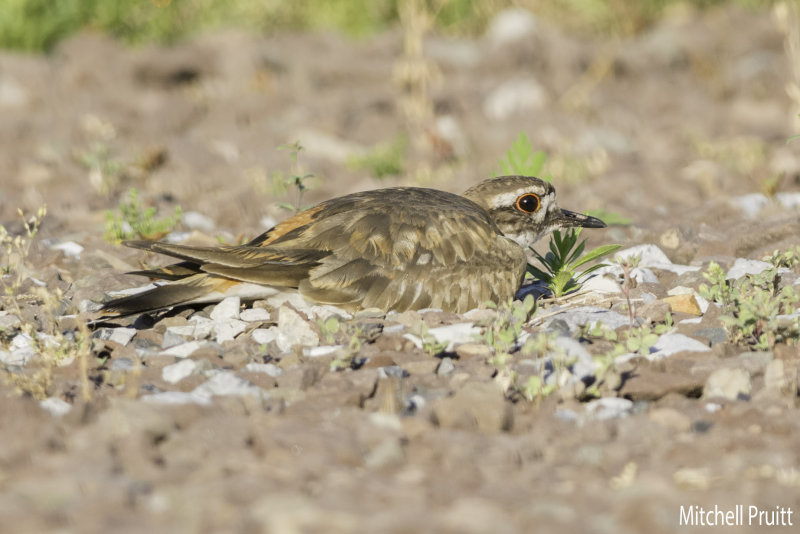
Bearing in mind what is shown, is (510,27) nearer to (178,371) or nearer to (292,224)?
(292,224)

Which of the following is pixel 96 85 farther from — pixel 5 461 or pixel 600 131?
pixel 5 461

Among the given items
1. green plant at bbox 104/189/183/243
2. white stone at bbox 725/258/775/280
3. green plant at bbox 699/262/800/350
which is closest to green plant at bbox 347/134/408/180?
green plant at bbox 104/189/183/243

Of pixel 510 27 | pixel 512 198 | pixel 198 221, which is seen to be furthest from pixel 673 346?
pixel 510 27

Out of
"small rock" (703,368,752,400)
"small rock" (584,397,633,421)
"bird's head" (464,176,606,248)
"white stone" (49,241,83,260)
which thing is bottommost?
"small rock" (584,397,633,421)

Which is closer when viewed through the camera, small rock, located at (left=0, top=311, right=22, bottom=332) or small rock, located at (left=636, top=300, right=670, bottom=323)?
small rock, located at (left=0, top=311, right=22, bottom=332)

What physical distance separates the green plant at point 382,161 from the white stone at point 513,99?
6.01 ft

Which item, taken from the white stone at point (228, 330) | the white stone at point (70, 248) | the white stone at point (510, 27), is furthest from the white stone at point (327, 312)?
the white stone at point (510, 27)

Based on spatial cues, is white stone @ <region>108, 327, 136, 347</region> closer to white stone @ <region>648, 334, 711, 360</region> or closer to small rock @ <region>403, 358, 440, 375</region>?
small rock @ <region>403, 358, 440, 375</region>

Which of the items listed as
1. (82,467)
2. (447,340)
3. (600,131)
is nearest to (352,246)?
(447,340)

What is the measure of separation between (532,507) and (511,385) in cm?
106

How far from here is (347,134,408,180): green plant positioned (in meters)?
9.24

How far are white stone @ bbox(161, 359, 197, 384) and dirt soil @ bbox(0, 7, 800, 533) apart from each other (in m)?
0.04

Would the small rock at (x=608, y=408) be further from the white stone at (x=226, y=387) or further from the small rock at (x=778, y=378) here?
the white stone at (x=226, y=387)

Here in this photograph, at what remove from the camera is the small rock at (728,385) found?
13.1 ft
